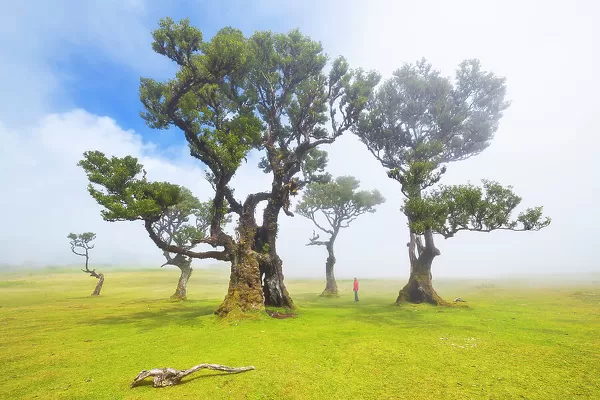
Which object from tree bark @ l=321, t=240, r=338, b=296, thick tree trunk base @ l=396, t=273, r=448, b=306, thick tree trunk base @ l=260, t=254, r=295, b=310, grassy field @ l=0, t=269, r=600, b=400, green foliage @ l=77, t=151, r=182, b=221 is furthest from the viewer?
tree bark @ l=321, t=240, r=338, b=296

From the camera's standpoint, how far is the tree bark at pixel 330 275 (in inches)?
1379

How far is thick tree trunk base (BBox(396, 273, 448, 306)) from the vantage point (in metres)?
23.2

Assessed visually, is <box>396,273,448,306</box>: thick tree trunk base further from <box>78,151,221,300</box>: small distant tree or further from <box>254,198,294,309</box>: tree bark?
<box>78,151,221,300</box>: small distant tree

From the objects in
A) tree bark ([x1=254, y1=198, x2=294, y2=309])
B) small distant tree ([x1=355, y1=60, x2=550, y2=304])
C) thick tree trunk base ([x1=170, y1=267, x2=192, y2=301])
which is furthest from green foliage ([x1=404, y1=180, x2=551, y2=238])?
thick tree trunk base ([x1=170, y1=267, x2=192, y2=301])

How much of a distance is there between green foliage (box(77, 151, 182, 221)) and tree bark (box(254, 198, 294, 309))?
23.1 ft

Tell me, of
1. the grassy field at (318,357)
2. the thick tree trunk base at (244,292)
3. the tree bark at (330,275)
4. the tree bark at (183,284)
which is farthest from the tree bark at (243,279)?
the tree bark at (330,275)

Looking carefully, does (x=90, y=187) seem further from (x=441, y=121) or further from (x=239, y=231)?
(x=441, y=121)

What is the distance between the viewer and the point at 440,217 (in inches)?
800

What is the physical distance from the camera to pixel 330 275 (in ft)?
119

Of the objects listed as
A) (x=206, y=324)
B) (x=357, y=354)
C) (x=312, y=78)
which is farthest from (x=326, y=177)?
(x=357, y=354)

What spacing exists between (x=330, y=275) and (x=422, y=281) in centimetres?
1436

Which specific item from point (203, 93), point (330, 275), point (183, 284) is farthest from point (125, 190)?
point (330, 275)

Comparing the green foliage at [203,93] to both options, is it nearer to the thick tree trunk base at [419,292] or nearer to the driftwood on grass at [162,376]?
the driftwood on grass at [162,376]

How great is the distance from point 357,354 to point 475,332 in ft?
22.2
